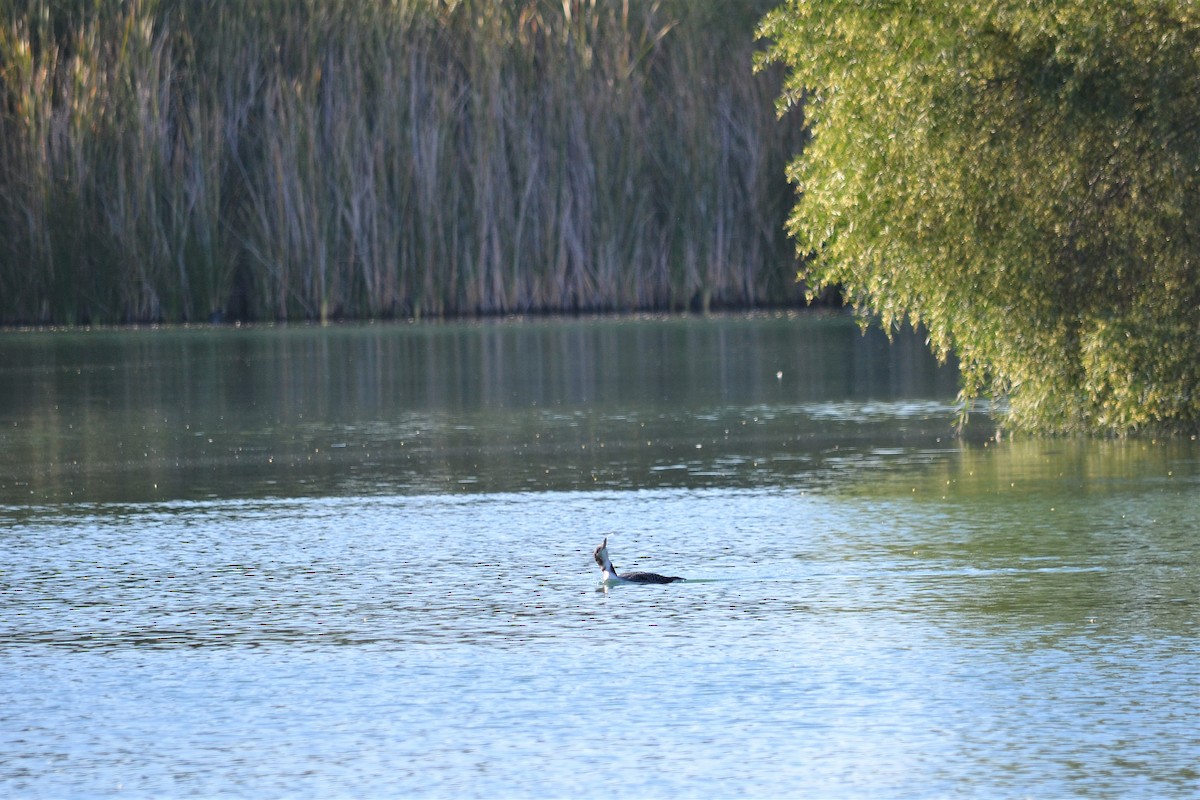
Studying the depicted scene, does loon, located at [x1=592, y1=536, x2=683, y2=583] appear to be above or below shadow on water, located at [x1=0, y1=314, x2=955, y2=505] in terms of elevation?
below

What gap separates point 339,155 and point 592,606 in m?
17.2

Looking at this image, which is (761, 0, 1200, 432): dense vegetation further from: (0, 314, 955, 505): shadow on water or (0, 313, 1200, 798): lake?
(0, 314, 955, 505): shadow on water

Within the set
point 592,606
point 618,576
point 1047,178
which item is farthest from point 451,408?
point 592,606

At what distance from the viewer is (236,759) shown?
5.18 metres

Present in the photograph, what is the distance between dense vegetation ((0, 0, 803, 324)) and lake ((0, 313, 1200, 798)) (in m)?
9.69

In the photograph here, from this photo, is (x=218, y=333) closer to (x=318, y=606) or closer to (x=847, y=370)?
(x=847, y=370)

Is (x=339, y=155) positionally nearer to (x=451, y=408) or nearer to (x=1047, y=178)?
(x=451, y=408)

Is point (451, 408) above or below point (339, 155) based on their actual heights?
below

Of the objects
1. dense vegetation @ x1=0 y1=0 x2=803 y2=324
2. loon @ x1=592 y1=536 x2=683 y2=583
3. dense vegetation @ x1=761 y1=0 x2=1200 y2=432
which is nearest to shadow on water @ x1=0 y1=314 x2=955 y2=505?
dense vegetation @ x1=761 y1=0 x2=1200 y2=432

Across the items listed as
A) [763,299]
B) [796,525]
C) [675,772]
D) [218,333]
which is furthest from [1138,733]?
[763,299]

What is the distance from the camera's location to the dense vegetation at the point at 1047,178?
1096 cm

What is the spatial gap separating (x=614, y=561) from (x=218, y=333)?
596 inches

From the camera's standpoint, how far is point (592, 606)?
23.2 ft

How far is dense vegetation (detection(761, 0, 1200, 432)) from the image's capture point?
36.0 feet
